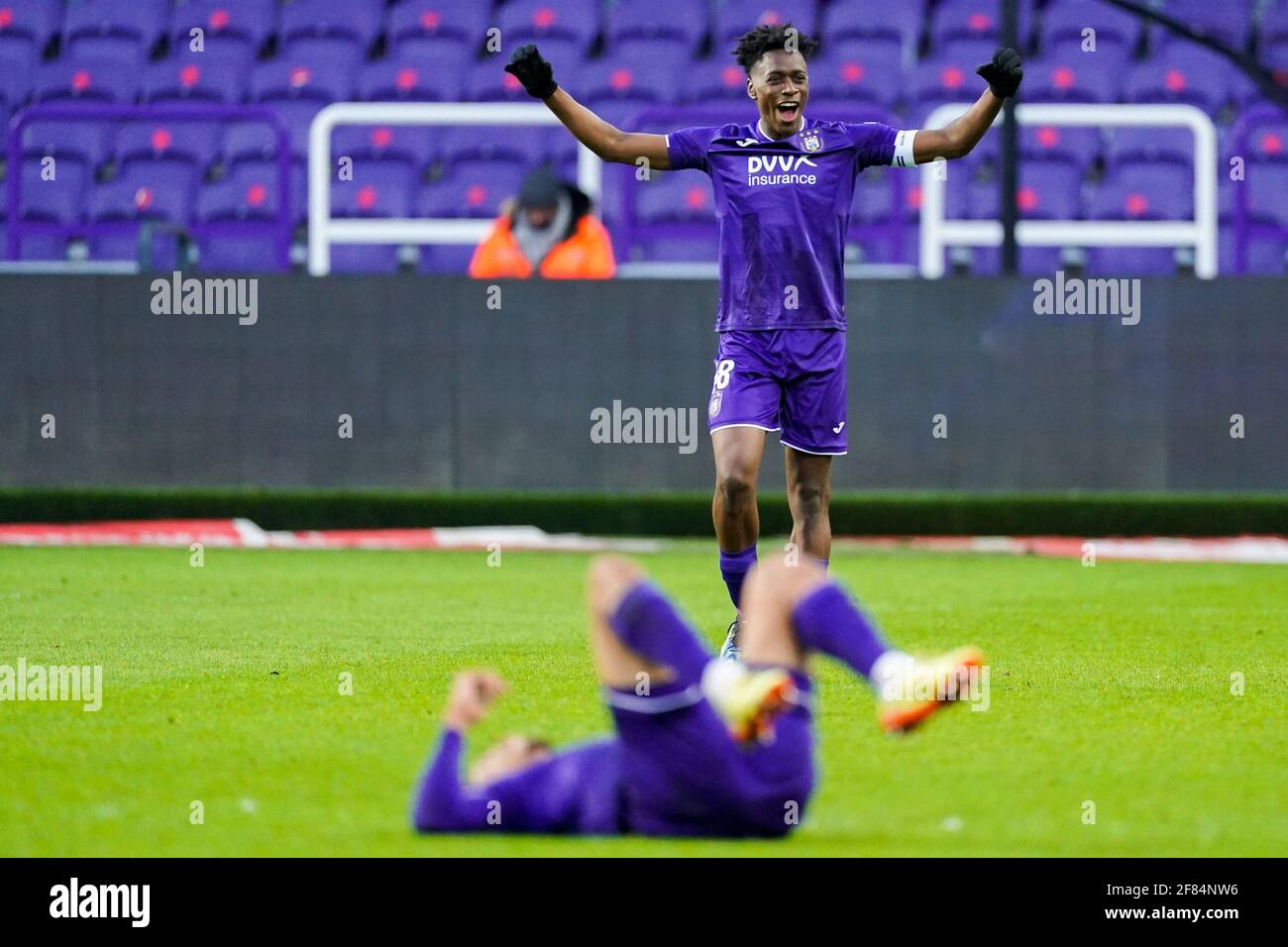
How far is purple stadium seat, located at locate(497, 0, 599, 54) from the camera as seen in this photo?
19.6 m

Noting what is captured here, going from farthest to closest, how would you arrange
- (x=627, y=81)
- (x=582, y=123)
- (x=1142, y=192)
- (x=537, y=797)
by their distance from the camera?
(x=627, y=81), (x=1142, y=192), (x=582, y=123), (x=537, y=797)

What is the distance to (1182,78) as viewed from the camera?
19.0 metres

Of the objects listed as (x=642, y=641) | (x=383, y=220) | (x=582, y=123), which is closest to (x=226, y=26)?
(x=383, y=220)

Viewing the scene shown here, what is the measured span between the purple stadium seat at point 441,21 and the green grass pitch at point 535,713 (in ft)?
27.8

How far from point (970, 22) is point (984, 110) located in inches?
481

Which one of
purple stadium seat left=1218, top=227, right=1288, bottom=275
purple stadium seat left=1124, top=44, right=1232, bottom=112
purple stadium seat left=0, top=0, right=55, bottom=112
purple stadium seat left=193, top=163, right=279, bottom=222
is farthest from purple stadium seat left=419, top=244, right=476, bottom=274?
purple stadium seat left=1124, top=44, right=1232, bottom=112

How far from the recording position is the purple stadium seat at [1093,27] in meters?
19.3

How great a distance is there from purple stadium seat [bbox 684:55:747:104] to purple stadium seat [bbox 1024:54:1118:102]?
257cm

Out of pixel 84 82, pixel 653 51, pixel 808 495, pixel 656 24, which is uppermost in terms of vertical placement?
pixel 656 24

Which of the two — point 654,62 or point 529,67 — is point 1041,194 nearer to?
point 654,62

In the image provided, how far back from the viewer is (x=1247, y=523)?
14867 mm

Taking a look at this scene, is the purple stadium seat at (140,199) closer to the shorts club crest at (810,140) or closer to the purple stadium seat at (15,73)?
the purple stadium seat at (15,73)
